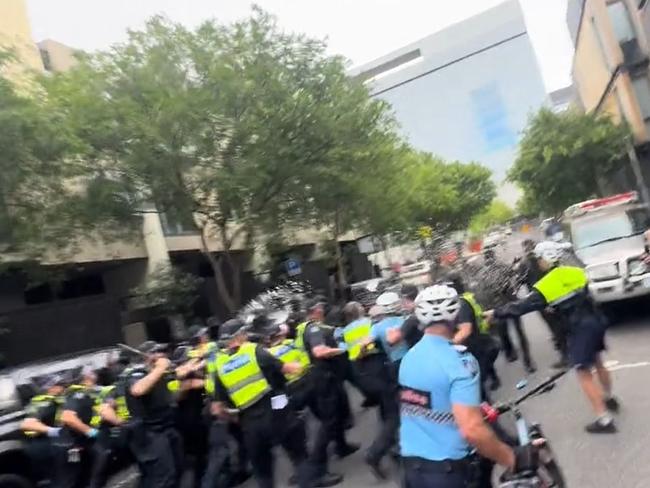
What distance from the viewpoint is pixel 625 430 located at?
21.5 ft

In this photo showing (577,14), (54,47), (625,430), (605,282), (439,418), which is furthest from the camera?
(577,14)

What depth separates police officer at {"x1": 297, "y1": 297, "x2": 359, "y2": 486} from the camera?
714 centimetres

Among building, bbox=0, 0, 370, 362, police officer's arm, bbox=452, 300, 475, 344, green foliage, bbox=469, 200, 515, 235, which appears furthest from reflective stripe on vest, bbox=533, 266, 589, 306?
green foliage, bbox=469, 200, 515, 235

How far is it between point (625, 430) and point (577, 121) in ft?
107

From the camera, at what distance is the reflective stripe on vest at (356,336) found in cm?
725

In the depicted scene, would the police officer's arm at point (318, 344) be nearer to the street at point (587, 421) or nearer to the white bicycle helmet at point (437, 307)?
the street at point (587, 421)

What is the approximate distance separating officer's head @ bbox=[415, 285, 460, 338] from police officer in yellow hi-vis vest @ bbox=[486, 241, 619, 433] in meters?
3.18

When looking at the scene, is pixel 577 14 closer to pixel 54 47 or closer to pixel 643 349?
Answer: pixel 54 47

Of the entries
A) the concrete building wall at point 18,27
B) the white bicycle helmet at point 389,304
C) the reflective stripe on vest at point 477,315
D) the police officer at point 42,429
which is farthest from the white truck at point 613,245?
the concrete building wall at point 18,27

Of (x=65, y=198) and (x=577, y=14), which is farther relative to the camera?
(x=577, y=14)

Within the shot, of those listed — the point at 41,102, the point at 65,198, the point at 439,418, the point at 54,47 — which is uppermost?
the point at 54,47

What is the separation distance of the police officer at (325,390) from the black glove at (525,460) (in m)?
3.65

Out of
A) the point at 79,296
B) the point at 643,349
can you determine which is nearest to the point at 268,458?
the point at 643,349

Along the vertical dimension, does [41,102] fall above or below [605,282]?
above
